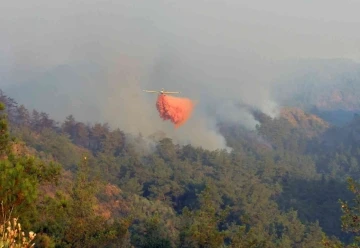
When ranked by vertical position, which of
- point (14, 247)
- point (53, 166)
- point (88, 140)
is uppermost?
point (14, 247)

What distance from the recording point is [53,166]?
18312 millimetres

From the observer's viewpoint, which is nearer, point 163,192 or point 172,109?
point 172,109

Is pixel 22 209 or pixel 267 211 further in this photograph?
pixel 267 211

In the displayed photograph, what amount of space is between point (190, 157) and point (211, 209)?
69.4m

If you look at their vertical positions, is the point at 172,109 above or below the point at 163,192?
above

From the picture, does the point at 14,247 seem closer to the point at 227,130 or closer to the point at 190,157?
the point at 190,157

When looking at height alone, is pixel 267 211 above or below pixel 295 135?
above

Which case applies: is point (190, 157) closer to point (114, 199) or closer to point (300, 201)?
point (300, 201)

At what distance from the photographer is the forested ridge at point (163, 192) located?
23167 mm

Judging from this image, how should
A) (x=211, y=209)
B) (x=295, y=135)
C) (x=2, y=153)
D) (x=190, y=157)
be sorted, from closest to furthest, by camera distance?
(x=2, y=153) → (x=211, y=209) → (x=190, y=157) → (x=295, y=135)

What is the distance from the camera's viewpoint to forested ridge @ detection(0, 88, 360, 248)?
2317cm

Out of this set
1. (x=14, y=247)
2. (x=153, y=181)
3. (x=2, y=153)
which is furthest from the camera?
(x=153, y=181)

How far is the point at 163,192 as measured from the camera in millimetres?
75375

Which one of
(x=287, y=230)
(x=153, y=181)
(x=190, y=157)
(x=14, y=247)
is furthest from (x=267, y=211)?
(x=14, y=247)
